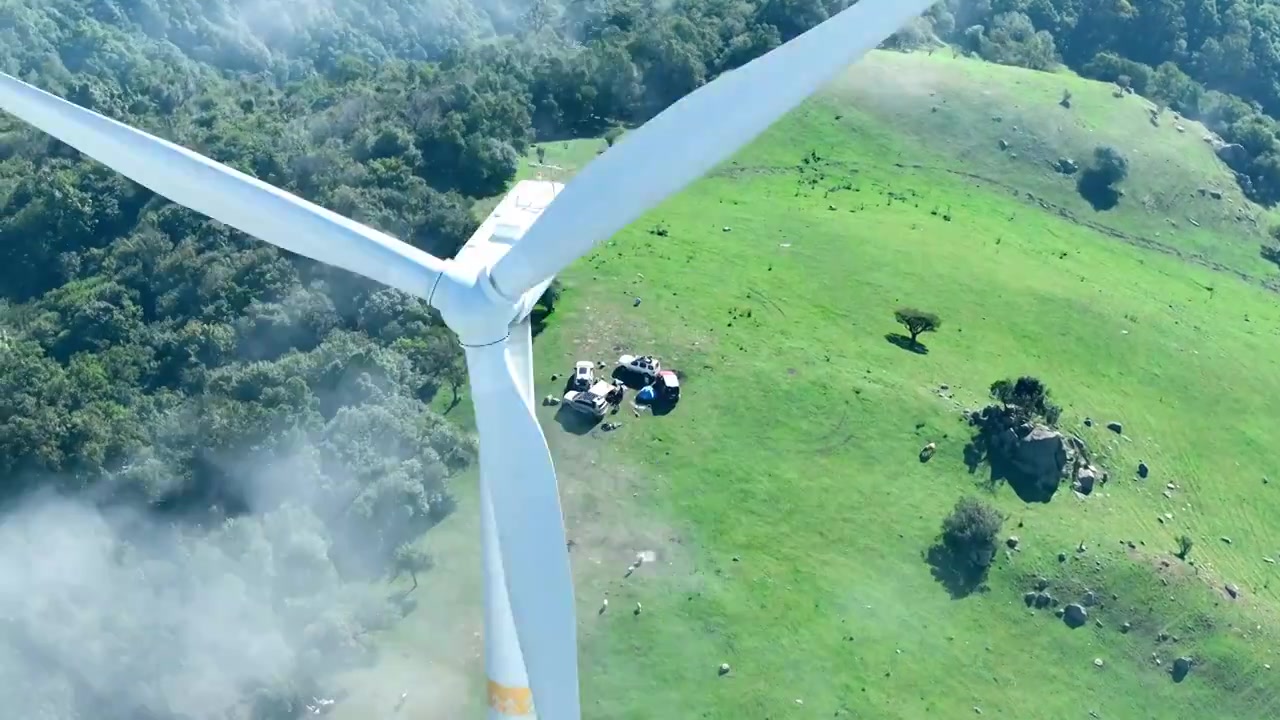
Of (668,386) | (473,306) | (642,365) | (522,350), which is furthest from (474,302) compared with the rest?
(642,365)

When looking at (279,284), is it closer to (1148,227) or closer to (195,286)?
(195,286)

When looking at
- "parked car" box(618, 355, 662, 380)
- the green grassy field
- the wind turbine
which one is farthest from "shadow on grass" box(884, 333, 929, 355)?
the wind turbine

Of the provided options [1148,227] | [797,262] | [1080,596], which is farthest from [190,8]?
[1080,596]

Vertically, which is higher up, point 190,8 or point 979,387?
A: point 979,387

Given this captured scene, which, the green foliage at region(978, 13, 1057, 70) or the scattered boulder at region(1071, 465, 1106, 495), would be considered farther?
the green foliage at region(978, 13, 1057, 70)

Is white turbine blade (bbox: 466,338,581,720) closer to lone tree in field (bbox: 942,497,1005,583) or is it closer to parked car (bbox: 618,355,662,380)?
lone tree in field (bbox: 942,497,1005,583)

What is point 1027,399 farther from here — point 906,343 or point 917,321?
point 906,343
